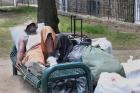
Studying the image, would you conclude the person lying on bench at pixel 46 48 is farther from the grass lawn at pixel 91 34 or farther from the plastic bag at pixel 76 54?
the grass lawn at pixel 91 34

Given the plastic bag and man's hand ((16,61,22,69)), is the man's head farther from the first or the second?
the plastic bag

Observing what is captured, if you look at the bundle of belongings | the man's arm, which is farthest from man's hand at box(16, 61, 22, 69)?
the bundle of belongings

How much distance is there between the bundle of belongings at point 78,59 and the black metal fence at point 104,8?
9822 millimetres

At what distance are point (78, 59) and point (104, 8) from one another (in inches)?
506

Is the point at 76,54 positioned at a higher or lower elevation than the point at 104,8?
lower

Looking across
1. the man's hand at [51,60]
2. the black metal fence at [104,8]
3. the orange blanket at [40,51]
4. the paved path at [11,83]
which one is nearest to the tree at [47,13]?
the paved path at [11,83]

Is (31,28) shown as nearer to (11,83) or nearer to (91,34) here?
(11,83)

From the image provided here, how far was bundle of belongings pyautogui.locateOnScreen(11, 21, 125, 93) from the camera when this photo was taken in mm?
6633

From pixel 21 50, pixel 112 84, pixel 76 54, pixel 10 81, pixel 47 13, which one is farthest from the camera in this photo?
pixel 47 13

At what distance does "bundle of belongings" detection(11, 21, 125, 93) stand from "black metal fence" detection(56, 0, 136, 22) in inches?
387

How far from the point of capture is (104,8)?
1991 centimetres

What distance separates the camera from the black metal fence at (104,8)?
17.9 m

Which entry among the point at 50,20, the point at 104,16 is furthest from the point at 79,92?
the point at 104,16

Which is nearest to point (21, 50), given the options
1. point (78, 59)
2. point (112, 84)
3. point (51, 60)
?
point (51, 60)
